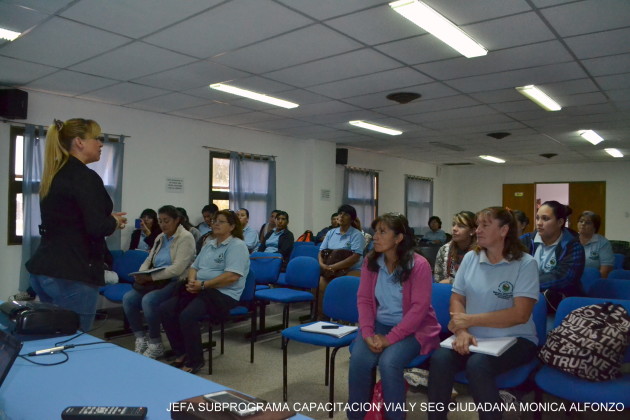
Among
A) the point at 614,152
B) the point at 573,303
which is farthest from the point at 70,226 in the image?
the point at 614,152

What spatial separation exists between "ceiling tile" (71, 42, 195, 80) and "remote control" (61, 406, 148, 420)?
3.36 metres

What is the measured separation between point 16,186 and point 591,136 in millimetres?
8641

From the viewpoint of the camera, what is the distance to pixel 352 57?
4.00 metres

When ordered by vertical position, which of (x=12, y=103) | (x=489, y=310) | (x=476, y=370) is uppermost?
(x=12, y=103)

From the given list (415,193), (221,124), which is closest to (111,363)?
(221,124)

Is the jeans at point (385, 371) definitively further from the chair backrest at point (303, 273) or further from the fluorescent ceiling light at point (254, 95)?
the fluorescent ceiling light at point (254, 95)

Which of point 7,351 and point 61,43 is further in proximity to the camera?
point 61,43

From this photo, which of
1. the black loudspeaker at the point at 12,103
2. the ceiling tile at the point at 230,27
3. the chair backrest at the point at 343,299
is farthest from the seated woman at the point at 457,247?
the black loudspeaker at the point at 12,103

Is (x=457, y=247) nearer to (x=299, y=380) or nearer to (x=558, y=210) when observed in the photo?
(x=558, y=210)

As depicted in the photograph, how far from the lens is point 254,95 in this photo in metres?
5.41

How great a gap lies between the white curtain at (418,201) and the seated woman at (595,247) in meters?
6.73

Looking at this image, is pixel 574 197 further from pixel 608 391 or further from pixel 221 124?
pixel 608 391

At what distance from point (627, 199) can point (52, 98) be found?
11.9 m

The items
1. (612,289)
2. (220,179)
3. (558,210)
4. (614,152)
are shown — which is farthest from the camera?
(614,152)
